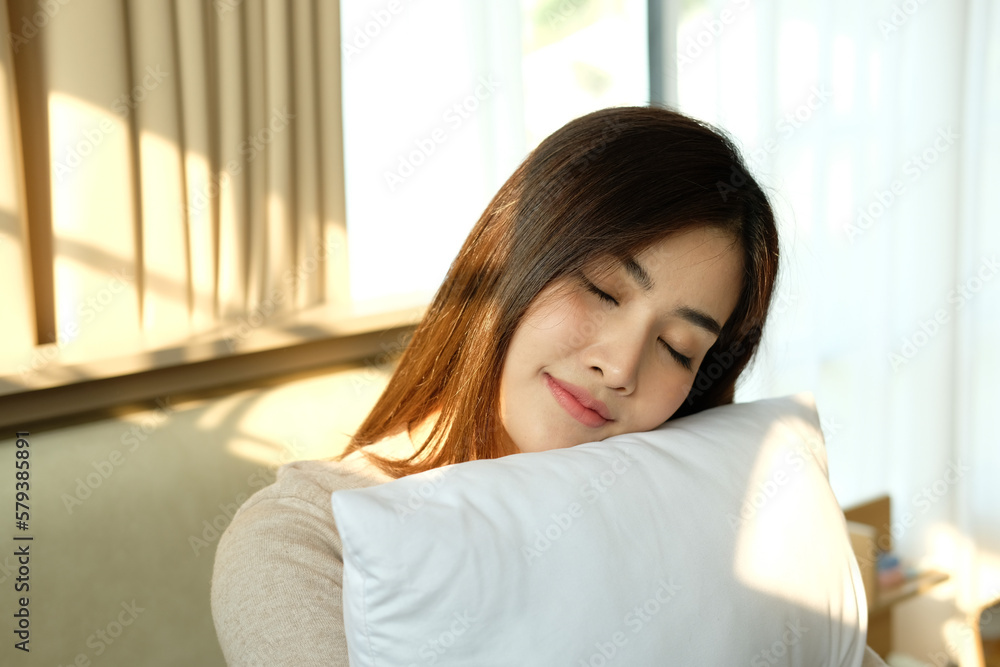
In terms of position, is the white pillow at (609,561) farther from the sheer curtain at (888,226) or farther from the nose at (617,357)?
the sheer curtain at (888,226)

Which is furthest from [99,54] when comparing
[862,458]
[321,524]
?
[862,458]

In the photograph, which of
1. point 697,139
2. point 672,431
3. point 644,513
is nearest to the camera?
point 644,513

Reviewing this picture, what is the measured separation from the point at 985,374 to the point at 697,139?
1.77 m

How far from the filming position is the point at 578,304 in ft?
3.36

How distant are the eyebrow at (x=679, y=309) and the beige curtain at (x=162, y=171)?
0.85 m

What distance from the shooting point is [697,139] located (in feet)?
3.55

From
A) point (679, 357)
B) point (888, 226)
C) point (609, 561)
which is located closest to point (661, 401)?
point (679, 357)

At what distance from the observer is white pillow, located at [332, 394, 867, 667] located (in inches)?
27.0

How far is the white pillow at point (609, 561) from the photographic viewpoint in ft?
2.25

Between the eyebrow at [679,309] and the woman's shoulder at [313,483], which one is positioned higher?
the eyebrow at [679,309]

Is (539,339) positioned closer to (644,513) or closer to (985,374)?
(644,513)

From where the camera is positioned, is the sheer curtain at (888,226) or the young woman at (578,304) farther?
the sheer curtain at (888,226)

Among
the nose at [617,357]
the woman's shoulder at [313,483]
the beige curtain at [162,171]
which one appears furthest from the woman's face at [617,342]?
Answer: the beige curtain at [162,171]

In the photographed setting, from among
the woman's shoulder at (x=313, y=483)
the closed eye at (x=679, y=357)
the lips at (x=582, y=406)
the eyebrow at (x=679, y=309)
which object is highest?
the eyebrow at (x=679, y=309)
